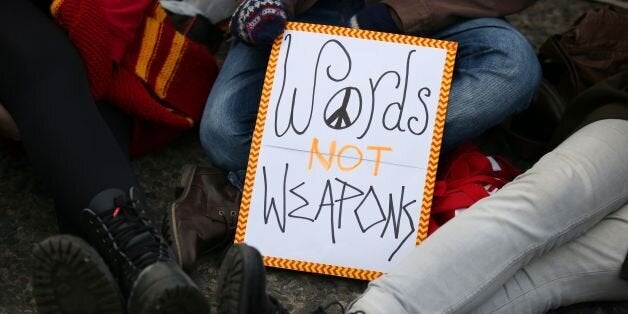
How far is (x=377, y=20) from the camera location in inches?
78.6

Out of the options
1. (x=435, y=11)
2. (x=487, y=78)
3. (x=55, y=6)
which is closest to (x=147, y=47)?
(x=55, y=6)

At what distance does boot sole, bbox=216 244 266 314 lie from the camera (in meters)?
1.48

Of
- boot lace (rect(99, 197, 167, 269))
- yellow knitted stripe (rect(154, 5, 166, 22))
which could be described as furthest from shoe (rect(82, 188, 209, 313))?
yellow knitted stripe (rect(154, 5, 166, 22))

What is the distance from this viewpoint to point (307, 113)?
6.33 ft

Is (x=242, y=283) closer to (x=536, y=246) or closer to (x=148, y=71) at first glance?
(x=536, y=246)

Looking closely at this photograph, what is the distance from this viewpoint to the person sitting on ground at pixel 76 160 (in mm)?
1514

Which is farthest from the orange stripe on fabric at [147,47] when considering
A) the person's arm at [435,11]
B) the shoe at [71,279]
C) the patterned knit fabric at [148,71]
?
the shoe at [71,279]

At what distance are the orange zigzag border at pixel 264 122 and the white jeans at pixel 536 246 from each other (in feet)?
0.50

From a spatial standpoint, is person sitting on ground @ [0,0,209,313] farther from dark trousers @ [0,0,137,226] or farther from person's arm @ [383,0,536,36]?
person's arm @ [383,0,536,36]

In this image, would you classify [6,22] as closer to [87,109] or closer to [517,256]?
[87,109]

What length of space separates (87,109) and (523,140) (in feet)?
3.23

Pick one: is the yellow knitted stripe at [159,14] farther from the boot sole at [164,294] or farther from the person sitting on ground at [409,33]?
the boot sole at [164,294]

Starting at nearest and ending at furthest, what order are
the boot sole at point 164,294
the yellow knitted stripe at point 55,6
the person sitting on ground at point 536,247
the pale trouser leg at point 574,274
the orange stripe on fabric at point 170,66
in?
the boot sole at point 164,294, the person sitting on ground at point 536,247, the pale trouser leg at point 574,274, the yellow knitted stripe at point 55,6, the orange stripe on fabric at point 170,66

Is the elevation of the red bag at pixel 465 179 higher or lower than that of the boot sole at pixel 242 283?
lower
